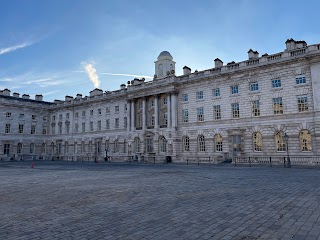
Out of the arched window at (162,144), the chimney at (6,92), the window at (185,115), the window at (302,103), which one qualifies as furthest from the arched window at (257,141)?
the chimney at (6,92)

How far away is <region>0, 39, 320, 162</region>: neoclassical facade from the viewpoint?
103 ft

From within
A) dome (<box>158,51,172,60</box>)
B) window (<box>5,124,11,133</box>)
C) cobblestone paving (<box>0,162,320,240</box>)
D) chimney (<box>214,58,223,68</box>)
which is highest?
dome (<box>158,51,172,60</box>)

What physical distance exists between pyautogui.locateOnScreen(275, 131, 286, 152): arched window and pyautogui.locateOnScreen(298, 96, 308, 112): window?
3.59 meters

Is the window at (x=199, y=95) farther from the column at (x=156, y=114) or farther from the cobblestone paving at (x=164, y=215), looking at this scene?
the cobblestone paving at (x=164, y=215)

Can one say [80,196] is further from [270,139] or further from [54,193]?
[270,139]

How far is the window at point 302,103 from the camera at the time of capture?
30.8 metres

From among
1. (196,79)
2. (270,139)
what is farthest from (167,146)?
(270,139)

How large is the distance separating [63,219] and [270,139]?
3050cm

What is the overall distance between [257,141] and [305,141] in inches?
218

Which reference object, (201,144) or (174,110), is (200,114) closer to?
(174,110)

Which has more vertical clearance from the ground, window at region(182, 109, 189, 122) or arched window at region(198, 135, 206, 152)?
window at region(182, 109, 189, 122)

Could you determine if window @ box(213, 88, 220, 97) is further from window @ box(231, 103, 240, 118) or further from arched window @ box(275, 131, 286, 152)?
arched window @ box(275, 131, 286, 152)

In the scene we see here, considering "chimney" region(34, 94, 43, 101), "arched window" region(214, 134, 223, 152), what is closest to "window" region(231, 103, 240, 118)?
"arched window" region(214, 134, 223, 152)

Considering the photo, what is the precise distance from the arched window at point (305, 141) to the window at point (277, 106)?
3565mm
